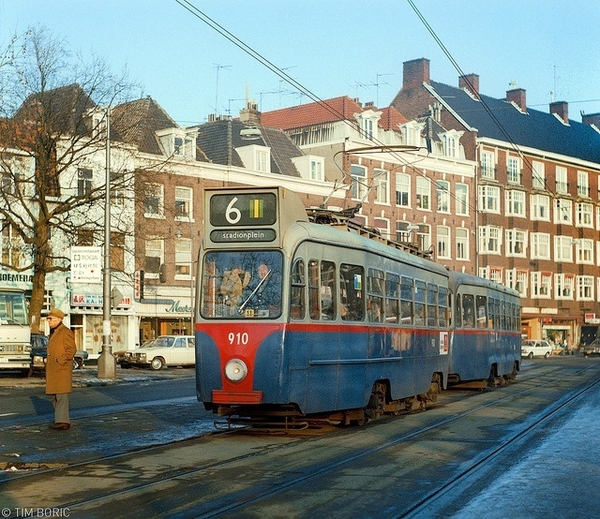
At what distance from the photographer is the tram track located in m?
9.41

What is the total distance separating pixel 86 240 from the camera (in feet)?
122

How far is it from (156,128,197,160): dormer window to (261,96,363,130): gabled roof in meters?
11.6

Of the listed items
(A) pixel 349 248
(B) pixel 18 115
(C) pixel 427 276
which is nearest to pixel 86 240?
(B) pixel 18 115

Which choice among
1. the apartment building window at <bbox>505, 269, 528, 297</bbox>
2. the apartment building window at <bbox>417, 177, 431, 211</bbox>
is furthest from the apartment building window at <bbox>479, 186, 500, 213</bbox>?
the apartment building window at <bbox>417, 177, 431, 211</bbox>

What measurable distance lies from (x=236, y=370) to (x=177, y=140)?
4110 cm

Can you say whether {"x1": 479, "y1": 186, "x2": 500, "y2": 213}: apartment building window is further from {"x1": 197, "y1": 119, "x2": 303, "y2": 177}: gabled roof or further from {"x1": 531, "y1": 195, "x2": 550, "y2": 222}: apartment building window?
{"x1": 197, "y1": 119, "x2": 303, "y2": 177}: gabled roof

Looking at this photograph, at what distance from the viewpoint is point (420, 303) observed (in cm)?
1994

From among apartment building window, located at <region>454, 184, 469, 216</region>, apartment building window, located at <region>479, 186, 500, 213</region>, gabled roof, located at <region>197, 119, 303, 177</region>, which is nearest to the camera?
gabled roof, located at <region>197, 119, 303, 177</region>

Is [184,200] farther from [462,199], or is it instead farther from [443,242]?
[462,199]

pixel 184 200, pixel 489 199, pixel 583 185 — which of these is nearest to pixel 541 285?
pixel 489 199

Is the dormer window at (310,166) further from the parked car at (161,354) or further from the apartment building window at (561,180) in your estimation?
the apartment building window at (561,180)

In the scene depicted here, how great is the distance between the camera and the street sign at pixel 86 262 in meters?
30.9

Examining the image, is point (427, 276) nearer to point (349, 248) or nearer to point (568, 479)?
point (349, 248)

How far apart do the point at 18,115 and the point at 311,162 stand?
26382 mm
